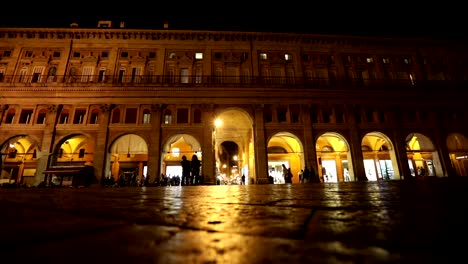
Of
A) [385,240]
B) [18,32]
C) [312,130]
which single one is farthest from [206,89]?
[385,240]

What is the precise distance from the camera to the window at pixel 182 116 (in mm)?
19859

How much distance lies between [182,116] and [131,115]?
4.16 metres

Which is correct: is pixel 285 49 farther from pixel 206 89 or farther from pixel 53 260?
pixel 53 260

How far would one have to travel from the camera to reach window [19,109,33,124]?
62.2 ft

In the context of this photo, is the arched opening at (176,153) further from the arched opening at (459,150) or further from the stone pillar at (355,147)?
the arched opening at (459,150)

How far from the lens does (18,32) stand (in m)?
21.2

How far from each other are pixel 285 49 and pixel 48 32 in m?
21.8

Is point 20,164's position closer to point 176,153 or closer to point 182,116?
point 176,153

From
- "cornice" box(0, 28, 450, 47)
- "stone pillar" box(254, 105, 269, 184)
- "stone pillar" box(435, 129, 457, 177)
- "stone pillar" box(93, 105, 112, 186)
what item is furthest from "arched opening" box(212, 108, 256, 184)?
"stone pillar" box(435, 129, 457, 177)

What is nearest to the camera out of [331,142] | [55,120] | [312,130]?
[55,120]

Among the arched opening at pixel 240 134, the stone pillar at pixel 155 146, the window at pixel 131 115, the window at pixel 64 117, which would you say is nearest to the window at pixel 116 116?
the window at pixel 131 115

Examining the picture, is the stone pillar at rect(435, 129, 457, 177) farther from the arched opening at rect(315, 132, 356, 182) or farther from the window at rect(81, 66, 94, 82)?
the window at rect(81, 66, 94, 82)

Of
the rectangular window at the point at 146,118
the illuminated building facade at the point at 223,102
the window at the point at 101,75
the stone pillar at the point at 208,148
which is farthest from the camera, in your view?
the window at the point at 101,75

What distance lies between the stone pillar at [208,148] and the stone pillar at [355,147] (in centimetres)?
1156
